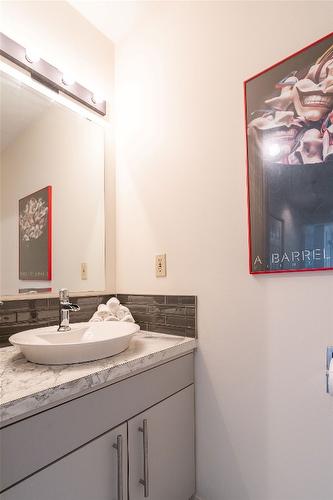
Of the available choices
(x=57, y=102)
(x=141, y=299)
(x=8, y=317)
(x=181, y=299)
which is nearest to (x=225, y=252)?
(x=181, y=299)

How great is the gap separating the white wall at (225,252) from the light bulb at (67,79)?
1.06 feet

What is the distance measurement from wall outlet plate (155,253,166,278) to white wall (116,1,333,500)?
0.09 feet

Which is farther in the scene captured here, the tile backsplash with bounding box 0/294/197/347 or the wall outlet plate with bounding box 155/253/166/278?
the wall outlet plate with bounding box 155/253/166/278

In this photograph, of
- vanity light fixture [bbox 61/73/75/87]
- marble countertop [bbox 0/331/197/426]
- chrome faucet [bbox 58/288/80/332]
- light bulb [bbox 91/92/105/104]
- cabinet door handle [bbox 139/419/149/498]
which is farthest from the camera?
light bulb [bbox 91/92/105/104]

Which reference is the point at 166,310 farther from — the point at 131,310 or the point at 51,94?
the point at 51,94

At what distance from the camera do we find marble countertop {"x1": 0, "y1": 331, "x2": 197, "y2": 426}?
65 centimetres

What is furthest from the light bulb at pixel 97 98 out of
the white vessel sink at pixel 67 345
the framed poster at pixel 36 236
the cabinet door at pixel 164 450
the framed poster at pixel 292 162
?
the cabinet door at pixel 164 450

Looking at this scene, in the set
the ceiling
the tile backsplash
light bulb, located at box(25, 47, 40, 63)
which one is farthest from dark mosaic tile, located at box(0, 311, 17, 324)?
the ceiling

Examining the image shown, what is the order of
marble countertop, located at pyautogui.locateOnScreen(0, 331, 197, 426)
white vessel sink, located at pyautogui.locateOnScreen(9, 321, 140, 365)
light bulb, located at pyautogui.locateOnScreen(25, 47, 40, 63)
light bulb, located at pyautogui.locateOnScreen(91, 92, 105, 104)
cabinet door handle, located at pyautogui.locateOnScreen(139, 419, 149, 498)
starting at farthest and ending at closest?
1. light bulb, located at pyautogui.locateOnScreen(91, 92, 105, 104)
2. light bulb, located at pyautogui.locateOnScreen(25, 47, 40, 63)
3. cabinet door handle, located at pyautogui.locateOnScreen(139, 419, 149, 498)
4. white vessel sink, located at pyautogui.locateOnScreen(9, 321, 140, 365)
5. marble countertop, located at pyautogui.locateOnScreen(0, 331, 197, 426)

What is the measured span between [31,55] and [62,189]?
0.58 meters

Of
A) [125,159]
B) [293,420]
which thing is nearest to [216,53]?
[125,159]

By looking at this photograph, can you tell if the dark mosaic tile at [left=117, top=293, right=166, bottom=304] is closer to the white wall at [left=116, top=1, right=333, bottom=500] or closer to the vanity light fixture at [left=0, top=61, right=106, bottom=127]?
the white wall at [left=116, top=1, right=333, bottom=500]

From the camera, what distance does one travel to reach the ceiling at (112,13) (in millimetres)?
1432

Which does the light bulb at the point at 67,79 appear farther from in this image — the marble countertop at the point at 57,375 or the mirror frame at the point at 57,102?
the marble countertop at the point at 57,375
